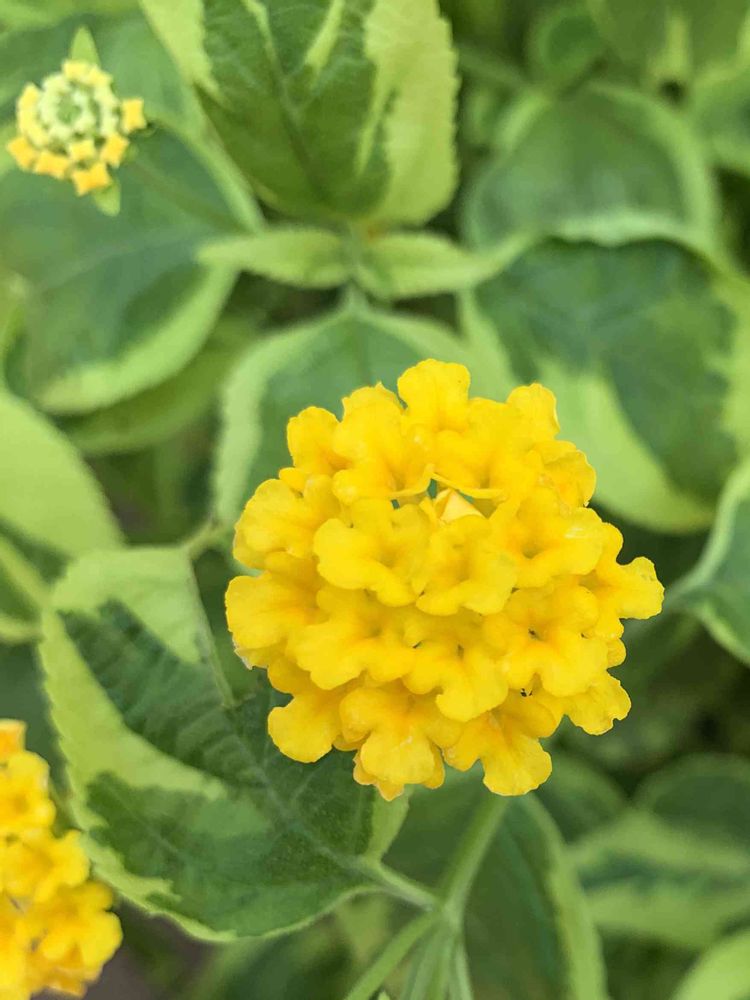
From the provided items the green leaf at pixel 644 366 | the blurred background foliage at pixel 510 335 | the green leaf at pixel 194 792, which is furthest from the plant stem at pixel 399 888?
the green leaf at pixel 644 366

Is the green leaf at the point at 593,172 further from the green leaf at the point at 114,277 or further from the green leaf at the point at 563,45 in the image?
the green leaf at the point at 114,277

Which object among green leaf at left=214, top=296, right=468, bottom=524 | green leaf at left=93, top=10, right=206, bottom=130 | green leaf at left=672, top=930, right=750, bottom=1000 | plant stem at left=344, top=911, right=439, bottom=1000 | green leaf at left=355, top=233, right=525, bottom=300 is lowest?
green leaf at left=672, top=930, right=750, bottom=1000

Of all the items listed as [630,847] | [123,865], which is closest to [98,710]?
[123,865]

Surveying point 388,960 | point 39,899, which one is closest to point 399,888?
point 388,960

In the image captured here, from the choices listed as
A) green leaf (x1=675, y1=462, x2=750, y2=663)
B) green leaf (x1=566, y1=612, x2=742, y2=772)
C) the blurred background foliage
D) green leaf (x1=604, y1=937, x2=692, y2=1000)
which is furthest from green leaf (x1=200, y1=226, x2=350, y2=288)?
green leaf (x1=604, y1=937, x2=692, y2=1000)

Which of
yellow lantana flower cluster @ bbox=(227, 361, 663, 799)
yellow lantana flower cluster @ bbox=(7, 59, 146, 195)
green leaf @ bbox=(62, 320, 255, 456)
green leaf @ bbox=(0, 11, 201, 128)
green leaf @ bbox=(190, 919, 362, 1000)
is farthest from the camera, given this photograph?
green leaf @ bbox=(190, 919, 362, 1000)

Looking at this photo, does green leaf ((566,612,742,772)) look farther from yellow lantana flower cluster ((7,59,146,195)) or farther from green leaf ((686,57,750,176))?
yellow lantana flower cluster ((7,59,146,195))

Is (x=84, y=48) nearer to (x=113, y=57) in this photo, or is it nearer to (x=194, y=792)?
(x=113, y=57)
